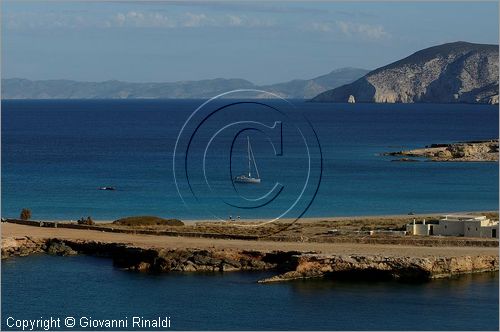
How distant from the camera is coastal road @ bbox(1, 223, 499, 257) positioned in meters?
53.2

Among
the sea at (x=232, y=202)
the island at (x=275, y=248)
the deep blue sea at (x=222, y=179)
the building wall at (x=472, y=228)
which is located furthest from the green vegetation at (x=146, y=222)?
the building wall at (x=472, y=228)

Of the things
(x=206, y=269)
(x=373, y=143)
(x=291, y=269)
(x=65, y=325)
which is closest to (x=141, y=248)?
(x=206, y=269)

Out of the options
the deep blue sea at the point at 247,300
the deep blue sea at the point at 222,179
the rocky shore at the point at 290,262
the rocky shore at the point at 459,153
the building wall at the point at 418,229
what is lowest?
the deep blue sea at the point at 247,300

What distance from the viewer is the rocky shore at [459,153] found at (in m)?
127

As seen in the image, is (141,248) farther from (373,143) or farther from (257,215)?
(373,143)

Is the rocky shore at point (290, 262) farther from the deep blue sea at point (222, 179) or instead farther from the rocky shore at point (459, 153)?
the rocky shore at point (459, 153)

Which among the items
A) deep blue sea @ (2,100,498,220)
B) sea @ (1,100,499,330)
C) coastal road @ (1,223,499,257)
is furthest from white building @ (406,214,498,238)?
deep blue sea @ (2,100,498,220)

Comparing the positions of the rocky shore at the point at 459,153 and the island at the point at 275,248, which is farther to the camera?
the rocky shore at the point at 459,153

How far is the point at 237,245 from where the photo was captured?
184 feet

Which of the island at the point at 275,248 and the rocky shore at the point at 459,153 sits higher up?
the rocky shore at the point at 459,153

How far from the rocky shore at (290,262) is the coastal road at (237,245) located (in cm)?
96

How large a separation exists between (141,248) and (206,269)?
13.7ft

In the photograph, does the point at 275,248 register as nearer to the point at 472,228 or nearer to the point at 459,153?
the point at 472,228

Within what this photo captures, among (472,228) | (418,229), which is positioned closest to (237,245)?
(418,229)
